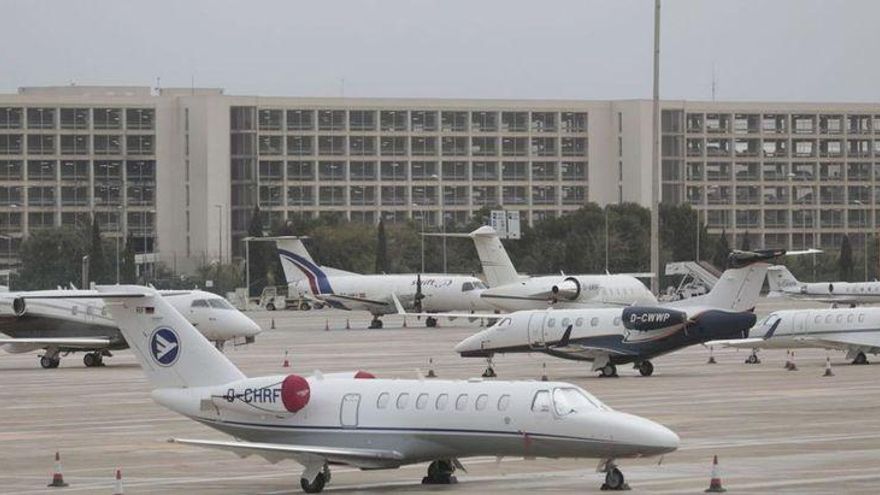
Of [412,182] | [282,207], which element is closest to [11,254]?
[282,207]

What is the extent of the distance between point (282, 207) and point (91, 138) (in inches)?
712

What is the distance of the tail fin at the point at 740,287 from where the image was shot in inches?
2293

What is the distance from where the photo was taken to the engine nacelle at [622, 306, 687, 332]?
5666 centimetres

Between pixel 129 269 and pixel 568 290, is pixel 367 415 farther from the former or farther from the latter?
pixel 129 269

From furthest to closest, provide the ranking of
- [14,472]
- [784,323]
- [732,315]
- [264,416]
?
1. [784,323]
2. [732,315]
3. [14,472]
4. [264,416]

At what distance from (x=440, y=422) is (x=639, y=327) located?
27863 millimetres

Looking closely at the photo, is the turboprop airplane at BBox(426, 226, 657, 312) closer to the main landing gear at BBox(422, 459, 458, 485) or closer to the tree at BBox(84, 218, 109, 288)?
the tree at BBox(84, 218, 109, 288)

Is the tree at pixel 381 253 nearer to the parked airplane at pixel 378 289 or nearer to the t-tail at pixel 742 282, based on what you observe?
the parked airplane at pixel 378 289

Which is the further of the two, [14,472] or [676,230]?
[676,230]

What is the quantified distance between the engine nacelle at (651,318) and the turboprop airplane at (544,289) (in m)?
26.5

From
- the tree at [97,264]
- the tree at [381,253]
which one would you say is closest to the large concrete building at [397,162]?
the tree at [381,253]

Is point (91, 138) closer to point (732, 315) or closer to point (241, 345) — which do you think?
point (241, 345)

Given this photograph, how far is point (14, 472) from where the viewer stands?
3472cm

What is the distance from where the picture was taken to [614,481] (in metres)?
29.3
